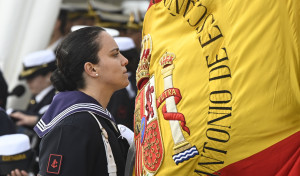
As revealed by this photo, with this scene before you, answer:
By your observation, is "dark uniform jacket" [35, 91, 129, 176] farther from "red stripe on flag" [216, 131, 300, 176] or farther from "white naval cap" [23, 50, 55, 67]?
"white naval cap" [23, 50, 55, 67]

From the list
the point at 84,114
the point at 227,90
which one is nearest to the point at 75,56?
the point at 84,114

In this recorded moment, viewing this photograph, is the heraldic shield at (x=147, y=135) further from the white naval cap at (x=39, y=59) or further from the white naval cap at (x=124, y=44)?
the white naval cap at (x=39, y=59)

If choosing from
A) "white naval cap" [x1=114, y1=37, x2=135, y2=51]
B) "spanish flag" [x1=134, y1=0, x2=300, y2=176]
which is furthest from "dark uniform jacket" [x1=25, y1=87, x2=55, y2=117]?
"spanish flag" [x1=134, y1=0, x2=300, y2=176]

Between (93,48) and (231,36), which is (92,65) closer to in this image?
(93,48)

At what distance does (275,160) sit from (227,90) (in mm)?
250

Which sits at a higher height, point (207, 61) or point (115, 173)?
point (207, 61)

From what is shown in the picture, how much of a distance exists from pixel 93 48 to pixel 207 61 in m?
0.61

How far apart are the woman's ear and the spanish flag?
1.24ft

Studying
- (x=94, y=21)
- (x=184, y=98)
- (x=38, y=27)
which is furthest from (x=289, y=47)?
(x=94, y=21)

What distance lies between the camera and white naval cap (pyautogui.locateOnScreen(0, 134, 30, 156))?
2969mm

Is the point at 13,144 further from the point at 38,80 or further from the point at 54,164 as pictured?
the point at 38,80

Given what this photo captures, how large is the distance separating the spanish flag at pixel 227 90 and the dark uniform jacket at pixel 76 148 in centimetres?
26

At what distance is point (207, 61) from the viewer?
1.83 metres

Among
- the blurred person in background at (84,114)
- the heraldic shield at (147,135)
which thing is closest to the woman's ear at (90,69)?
the blurred person in background at (84,114)
